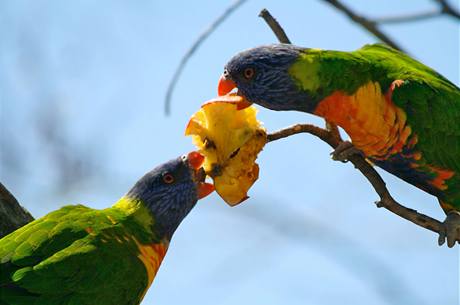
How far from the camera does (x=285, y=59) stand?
3945 mm

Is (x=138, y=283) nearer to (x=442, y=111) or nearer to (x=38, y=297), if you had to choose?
(x=38, y=297)

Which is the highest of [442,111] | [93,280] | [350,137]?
[93,280]

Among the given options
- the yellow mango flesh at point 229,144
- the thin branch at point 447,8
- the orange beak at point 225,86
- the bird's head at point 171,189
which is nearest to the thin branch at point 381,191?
the yellow mango flesh at point 229,144

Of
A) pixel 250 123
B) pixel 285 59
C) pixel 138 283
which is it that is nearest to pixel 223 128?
pixel 250 123

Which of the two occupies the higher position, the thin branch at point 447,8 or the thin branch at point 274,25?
the thin branch at point 274,25

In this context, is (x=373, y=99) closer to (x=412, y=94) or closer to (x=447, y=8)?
(x=412, y=94)

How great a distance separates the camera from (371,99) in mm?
4020

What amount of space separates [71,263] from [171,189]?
0.74 meters

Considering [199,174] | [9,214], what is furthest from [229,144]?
[9,214]

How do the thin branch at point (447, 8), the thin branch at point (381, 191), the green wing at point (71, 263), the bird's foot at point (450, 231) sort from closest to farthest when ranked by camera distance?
1. the thin branch at point (447, 8)
2. the green wing at point (71, 263)
3. the thin branch at point (381, 191)
4. the bird's foot at point (450, 231)

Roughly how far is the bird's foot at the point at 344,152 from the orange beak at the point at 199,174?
0.64 meters

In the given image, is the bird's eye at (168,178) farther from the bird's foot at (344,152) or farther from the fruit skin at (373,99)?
the bird's foot at (344,152)

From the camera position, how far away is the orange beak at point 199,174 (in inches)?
160

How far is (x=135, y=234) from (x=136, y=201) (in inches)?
8.5
